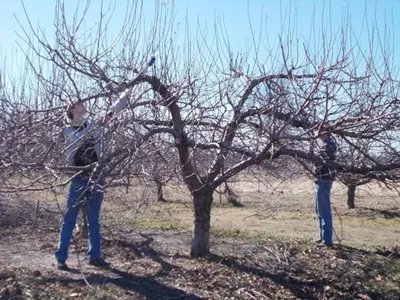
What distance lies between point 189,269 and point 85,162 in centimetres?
166

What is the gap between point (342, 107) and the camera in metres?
5.46

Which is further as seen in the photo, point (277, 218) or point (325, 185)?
point (277, 218)

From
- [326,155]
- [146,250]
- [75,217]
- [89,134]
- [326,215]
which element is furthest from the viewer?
[326,215]

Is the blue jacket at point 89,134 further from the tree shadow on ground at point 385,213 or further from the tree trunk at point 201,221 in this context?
the tree shadow on ground at point 385,213

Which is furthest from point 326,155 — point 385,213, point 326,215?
point 385,213

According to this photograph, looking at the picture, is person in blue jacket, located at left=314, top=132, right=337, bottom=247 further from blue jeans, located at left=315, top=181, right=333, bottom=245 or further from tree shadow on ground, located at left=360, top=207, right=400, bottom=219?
tree shadow on ground, located at left=360, top=207, right=400, bottom=219

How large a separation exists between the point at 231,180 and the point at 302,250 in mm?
1478

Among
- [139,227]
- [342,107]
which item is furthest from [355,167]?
[139,227]

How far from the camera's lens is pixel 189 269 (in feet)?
19.1

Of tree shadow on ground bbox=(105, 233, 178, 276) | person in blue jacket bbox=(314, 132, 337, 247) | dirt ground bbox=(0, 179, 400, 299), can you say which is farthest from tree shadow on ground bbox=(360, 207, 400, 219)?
tree shadow on ground bbox=(105, 233, 178, 276)

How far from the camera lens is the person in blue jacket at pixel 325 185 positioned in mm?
5094

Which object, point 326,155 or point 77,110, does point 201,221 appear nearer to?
point 326,155

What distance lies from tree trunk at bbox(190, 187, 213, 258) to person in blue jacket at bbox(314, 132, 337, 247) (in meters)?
1.25

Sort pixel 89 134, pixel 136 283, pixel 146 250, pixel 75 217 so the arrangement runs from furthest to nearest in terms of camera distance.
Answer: pixel 146 250 → pixel 75 217 → pixel 136 283 → pixel 89 134
